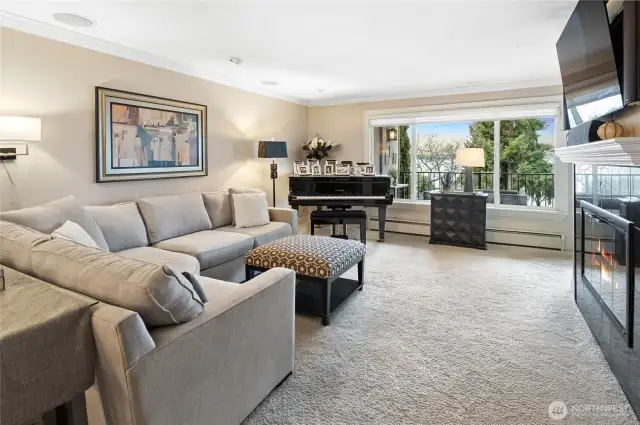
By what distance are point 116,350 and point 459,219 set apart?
4.90 meters

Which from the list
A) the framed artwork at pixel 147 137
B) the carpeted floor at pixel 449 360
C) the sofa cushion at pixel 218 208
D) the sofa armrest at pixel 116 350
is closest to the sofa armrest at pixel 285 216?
the sofa cushion at pixel 218 208

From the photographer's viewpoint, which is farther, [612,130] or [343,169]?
[343,169]

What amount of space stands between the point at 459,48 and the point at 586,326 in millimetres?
2657

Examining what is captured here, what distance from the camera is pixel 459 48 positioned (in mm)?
3561

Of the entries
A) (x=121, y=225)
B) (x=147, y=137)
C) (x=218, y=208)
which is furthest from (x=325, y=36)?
(x=121, y=225)

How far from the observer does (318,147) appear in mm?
6363

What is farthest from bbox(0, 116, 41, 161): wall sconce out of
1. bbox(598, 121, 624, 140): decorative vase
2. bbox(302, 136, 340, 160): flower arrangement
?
bbox(302, 136, 340, 160): flower arrangement

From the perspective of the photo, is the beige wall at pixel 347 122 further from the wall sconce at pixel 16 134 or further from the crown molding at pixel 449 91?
the wall sconce at pixel 16 134

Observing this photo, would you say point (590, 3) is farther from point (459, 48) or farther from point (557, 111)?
point (557, 111)

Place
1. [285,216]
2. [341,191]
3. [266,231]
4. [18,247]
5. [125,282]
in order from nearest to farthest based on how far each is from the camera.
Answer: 1. [125,282]
2. [18,247]
3. [266,231]
4. [285,216]
5. [341,191]

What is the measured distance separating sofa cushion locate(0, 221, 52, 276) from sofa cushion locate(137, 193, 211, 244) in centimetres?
169

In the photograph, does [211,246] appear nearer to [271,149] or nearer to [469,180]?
[271,149]

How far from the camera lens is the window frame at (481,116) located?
4906 millimetres

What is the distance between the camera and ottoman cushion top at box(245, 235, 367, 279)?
279cm
